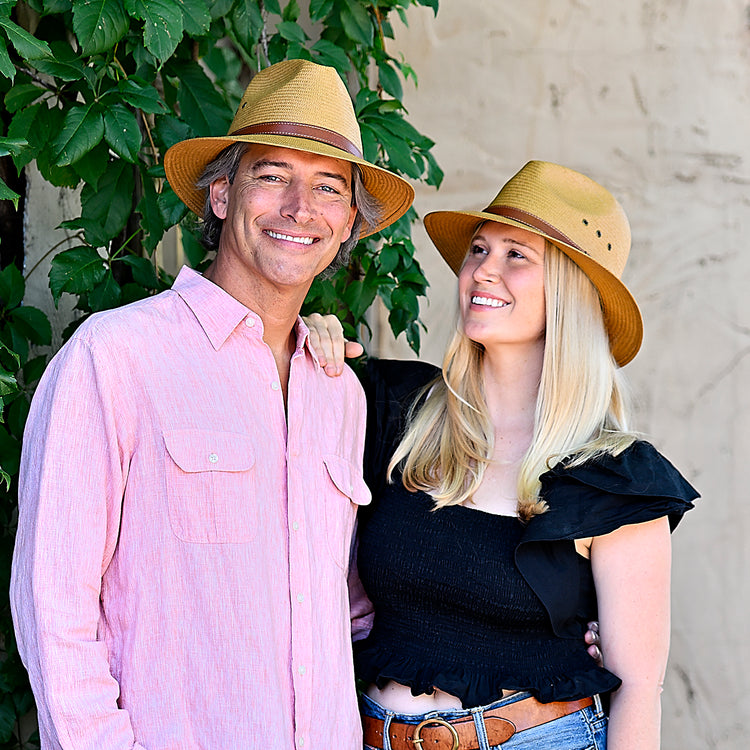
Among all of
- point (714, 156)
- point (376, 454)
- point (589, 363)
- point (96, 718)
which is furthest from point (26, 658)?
point (714, 156)

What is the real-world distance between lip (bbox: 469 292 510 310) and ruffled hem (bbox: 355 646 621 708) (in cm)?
71

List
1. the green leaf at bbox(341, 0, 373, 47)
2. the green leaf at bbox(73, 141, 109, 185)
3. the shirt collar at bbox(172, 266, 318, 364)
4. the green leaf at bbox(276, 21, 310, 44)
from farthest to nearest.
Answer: the green leaf at bbox(341, 0, 373, 47), the green leaf at bbox(276, 21, 310, 44), the green leaf at bbox(73, 141, 109, 185), the shirt collar at bbox(172, 266, 318, 364)

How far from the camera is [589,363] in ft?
6.77

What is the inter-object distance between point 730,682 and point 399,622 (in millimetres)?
1278

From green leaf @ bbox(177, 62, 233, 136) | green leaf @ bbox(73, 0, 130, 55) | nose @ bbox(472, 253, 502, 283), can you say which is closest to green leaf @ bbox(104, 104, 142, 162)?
green leaf @ bbox(73, 0, 130, 55)

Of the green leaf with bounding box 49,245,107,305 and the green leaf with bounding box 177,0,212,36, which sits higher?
the green leaf with bounding box 177,0,212,36

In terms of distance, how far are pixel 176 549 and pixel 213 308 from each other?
42cm

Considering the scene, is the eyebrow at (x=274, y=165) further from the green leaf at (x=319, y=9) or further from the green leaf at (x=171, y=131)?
the green leaf at (x=319, y=9)

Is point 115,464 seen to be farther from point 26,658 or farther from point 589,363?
point 589,363

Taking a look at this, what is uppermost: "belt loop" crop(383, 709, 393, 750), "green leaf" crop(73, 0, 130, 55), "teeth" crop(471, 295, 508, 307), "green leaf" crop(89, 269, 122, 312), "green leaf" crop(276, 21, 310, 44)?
"green leaf" crop(276, 21, 310, 44)

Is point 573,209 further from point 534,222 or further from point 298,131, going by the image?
point 298,131

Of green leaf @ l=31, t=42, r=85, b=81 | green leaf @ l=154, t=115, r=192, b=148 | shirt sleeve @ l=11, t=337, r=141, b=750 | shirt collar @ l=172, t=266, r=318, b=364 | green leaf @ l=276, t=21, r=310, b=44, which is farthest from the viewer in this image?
green leaf @ l=276, t=21, r=310, b=44

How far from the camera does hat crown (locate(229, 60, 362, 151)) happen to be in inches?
71.1

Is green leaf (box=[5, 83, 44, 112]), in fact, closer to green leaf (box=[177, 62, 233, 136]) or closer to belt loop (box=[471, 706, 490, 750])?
green leaf (box=[177, 62, 233, 136])
